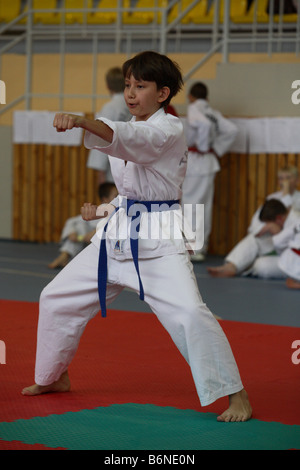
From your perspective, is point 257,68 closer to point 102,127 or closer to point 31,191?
point 31,191

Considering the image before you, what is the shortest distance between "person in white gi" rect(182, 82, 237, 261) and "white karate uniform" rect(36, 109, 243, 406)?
4.38 meters

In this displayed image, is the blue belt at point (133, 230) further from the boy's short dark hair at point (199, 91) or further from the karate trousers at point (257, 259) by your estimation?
the boy's short dark hair at point (199, 91)

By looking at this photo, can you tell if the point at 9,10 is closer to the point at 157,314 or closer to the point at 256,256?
the point at 256,256

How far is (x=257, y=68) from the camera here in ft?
24.4

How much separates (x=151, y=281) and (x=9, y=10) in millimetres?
9258

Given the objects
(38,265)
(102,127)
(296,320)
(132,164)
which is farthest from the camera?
(38,265)

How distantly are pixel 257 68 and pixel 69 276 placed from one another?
5174 millimetres

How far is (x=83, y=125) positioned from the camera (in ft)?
7.38

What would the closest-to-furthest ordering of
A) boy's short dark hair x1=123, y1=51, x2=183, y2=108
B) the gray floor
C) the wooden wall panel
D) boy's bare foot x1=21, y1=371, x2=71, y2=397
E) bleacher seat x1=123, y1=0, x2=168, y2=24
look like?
boy's short dark hair x1=123, y1=51, x2=183, y2=108 → boy's bare foot x1=21, y1=371, x2=71, y2=397 → the gray floor → the wooden wall panel → bleacher seat x1=123, y1=0, x2=168, y2=24

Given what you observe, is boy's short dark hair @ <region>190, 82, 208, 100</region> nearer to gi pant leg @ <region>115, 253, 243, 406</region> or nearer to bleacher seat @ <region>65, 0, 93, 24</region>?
bleacher seat @ <region>65, 0, 93, 24</region>

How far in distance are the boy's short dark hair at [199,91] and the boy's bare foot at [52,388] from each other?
4.55 meters

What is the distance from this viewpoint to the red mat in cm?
275

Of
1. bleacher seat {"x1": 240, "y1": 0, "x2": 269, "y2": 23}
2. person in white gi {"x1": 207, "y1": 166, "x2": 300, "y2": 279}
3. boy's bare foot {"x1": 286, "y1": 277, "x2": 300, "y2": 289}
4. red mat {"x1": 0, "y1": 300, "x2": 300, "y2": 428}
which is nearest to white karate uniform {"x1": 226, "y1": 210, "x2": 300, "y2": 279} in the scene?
person in white gi {"x1": 207, "y1": 166, "x2": 300, "y2": 279}
